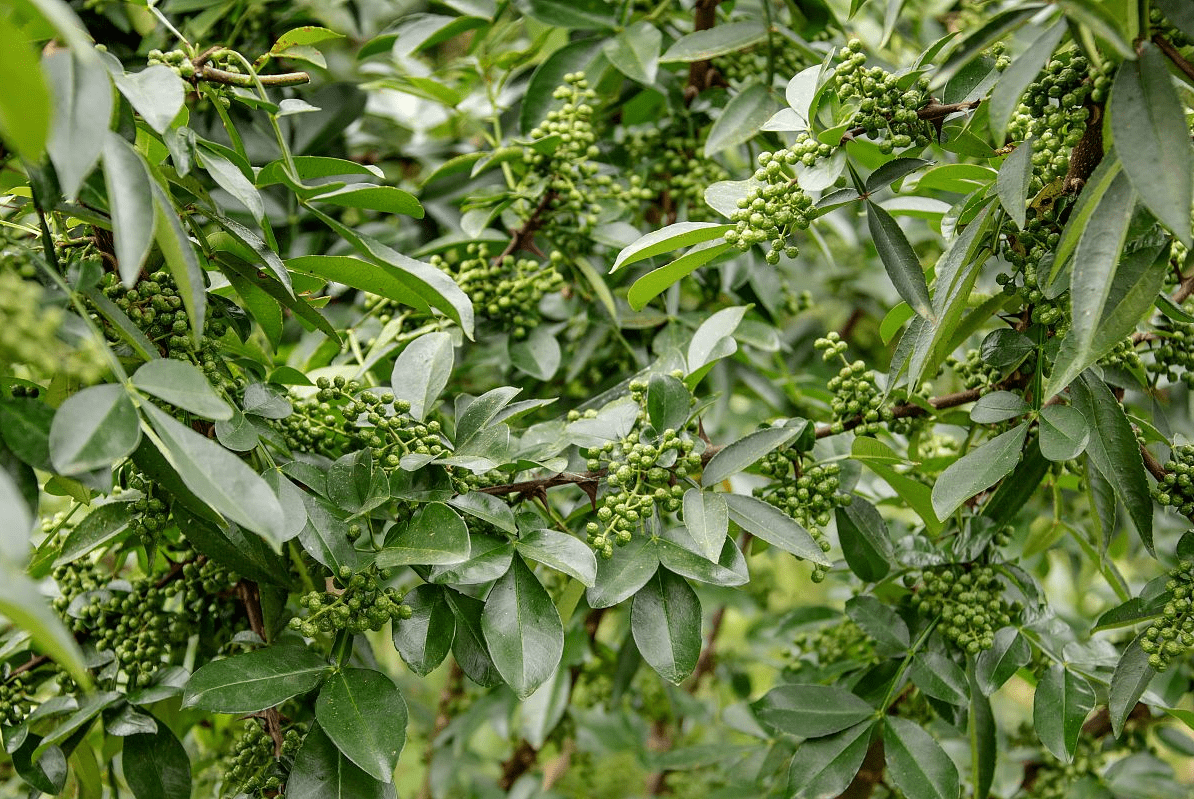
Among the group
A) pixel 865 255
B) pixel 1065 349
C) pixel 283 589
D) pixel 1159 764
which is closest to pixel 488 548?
pixel 283 589

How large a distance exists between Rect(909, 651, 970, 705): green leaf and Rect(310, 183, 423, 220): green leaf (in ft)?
2.48

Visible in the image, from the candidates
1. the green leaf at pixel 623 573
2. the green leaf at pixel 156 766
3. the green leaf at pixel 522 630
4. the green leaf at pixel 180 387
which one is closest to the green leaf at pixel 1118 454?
the green leaf at pixel 623 573

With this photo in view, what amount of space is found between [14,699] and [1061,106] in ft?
4.02

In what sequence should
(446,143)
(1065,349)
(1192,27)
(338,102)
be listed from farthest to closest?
(446,143) → (338,102) → (1065,349) → (1192,27)

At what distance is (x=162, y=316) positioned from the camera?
872 mm

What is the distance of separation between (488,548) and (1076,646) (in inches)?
27.9

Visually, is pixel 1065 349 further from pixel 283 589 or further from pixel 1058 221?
pixel 283 589

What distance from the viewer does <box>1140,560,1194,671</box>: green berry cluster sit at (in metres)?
0.89

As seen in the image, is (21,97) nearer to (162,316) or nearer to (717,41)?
(162,316)

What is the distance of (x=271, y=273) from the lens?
0.91 m

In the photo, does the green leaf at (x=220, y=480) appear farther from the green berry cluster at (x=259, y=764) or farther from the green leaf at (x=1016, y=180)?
the green leaf at (x=1016, y=180)

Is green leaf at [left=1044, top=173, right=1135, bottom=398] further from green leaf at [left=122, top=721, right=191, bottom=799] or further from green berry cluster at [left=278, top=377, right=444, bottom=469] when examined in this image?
green leaf at [left=122, top=721, right=191, bottom=799]

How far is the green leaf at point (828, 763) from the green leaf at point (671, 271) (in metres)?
0.56

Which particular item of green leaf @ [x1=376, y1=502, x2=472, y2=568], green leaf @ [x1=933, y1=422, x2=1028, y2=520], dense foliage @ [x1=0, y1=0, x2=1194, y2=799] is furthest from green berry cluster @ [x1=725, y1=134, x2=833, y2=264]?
green leaf @ [x1=376, y1=502, x2=472, y2=568]
